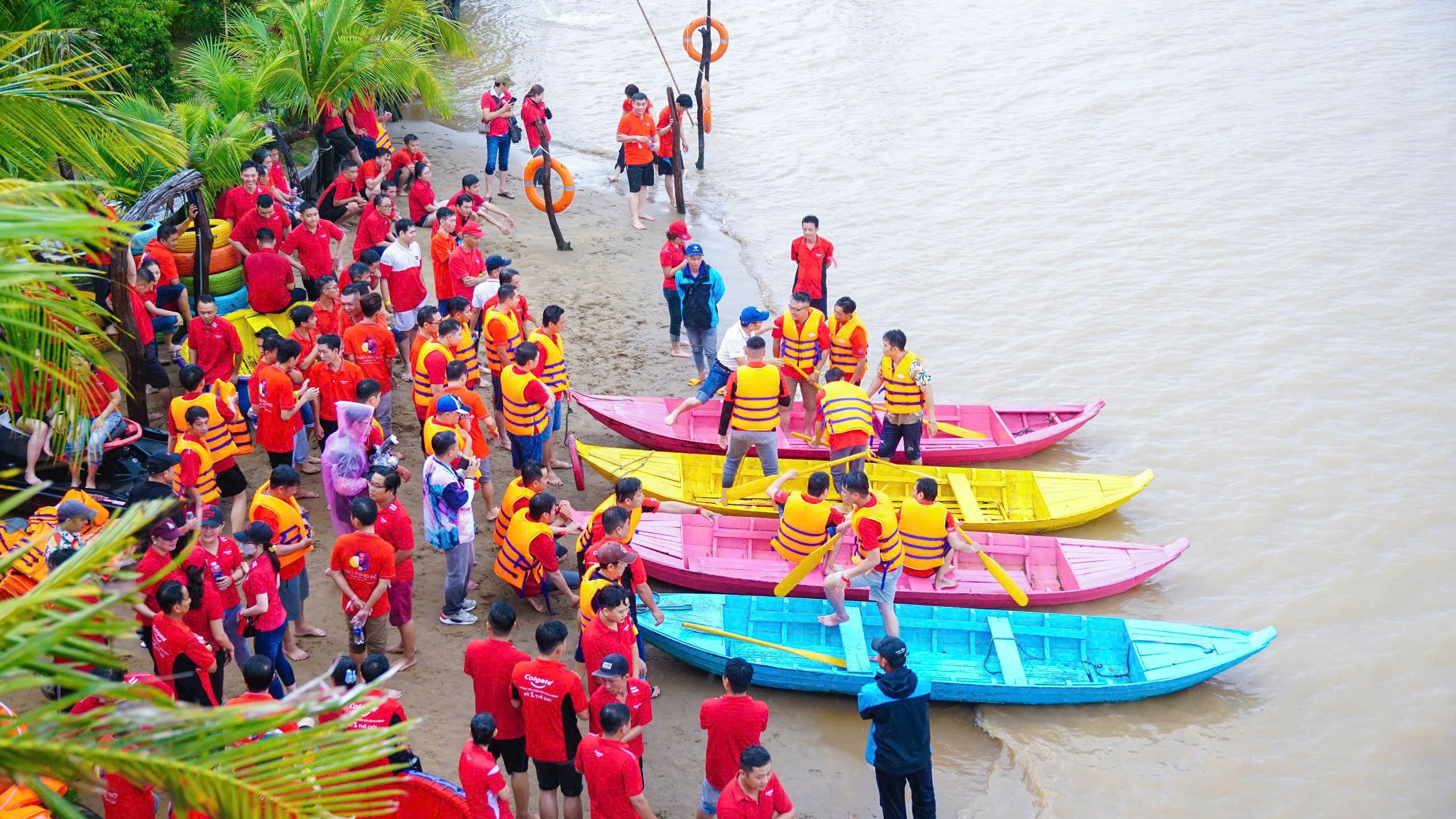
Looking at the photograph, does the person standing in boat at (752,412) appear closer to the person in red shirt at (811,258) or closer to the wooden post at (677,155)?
the person in red shirt at (811,258)

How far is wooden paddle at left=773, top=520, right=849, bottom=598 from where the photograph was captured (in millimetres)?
9109

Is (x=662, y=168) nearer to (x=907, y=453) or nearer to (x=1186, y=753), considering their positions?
(x=907, y=453)

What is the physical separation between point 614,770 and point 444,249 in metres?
7.24

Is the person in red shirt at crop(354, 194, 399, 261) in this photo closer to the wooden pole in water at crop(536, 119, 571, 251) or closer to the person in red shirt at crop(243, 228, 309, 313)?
the person in red shirt at crop(243, 228, 309, 313)

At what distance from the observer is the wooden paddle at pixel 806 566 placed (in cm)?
911

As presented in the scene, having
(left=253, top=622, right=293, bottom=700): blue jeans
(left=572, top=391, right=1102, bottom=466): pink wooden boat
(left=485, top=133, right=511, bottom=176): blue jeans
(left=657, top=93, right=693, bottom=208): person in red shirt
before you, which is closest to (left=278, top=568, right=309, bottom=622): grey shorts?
(left=253, top=622, right=293, bottom=700): blue jeans

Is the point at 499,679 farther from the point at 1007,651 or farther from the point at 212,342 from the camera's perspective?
the point at 212,342

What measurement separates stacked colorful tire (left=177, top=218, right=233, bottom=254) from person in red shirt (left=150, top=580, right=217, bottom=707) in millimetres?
6193

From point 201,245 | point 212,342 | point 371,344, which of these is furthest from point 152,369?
point 371,344

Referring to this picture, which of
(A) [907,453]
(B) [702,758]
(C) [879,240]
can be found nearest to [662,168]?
(C) [879,240]

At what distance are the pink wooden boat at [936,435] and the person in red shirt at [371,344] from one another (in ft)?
7.15

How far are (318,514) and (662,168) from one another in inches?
355

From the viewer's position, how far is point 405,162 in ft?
51.2

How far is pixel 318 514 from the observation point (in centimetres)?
1039
